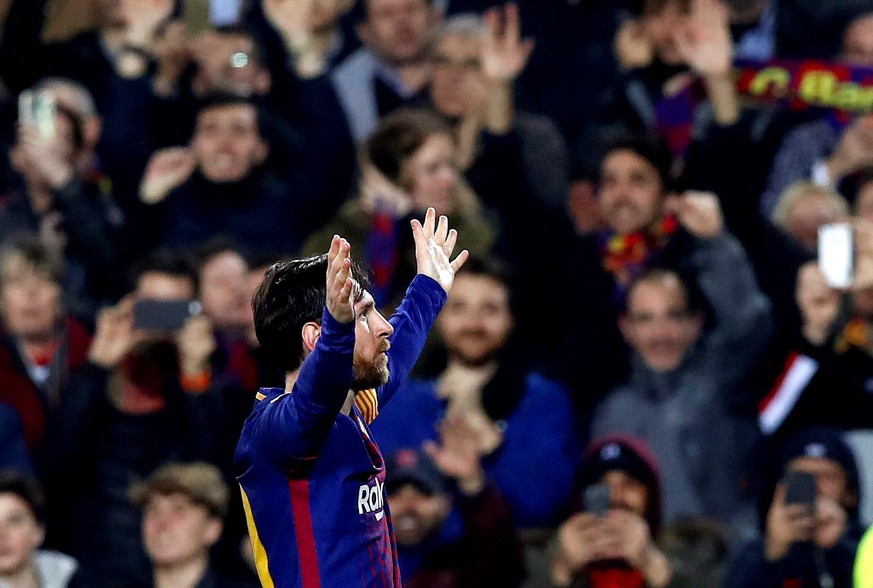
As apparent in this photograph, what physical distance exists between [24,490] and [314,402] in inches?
135

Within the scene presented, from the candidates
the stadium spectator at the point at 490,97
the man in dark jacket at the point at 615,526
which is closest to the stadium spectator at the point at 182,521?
the man in dark jacket at the point at 615,526

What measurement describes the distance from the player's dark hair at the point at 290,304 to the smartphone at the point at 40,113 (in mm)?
4298

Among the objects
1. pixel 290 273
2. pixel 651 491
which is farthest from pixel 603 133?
pixel 290 273

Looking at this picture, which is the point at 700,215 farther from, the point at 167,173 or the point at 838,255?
the point at 167,173

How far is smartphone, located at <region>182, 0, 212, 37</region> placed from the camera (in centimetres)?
776

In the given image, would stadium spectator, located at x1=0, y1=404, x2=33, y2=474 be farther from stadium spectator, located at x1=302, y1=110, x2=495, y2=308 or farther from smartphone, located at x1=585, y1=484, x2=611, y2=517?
smartphone, located at x1=585, y1=484, x2=611, y2=517

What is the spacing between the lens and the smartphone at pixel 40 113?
7.44m

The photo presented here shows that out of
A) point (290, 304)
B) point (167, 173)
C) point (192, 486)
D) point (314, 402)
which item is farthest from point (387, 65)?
point (314, 402)

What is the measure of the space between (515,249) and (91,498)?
78.9 inches

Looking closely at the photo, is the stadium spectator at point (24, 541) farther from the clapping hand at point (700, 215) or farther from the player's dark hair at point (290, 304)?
the player's dark hair at point (290, 304)

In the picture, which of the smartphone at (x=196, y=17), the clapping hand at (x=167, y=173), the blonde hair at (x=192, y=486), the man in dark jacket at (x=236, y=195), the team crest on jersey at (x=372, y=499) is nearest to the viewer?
the team crest on jersey at (x=372, y=499)

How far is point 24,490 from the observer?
6.27 meters

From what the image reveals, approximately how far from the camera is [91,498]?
6.62 metres

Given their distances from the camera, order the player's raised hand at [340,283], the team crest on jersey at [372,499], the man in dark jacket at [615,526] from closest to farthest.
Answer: the player's raised hand at [340,283], the team crest on jersey at [372,499], the man in dark jacket at [615,526]
